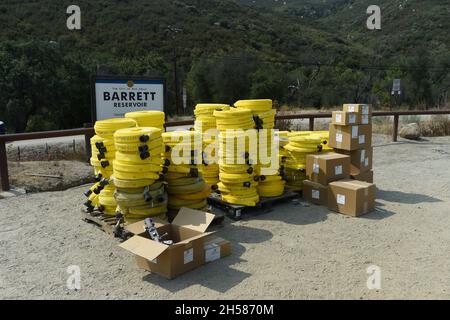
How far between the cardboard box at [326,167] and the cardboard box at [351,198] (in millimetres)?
193

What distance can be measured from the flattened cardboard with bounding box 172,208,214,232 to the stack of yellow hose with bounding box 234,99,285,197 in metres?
1.55

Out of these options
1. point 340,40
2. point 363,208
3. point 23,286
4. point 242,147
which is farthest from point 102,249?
point 340,40

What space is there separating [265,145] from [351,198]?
1406 mm

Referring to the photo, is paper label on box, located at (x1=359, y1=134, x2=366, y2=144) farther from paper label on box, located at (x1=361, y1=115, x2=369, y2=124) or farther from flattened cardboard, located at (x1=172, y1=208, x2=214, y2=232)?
flattened cardboard, located at (x1=172, y1=208, x2=214, y2=232)

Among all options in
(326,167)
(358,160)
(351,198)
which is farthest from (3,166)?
(358,160)

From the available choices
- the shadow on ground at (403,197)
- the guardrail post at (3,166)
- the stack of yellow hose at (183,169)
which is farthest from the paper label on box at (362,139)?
the guardrail post at (3,166)

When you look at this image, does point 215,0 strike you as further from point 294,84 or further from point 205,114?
point 205,114

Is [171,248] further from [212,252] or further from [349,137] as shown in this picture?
[349,137]

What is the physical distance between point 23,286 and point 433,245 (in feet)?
14.2

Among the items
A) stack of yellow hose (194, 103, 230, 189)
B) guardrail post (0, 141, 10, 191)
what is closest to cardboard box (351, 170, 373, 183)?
stack of yellow hose (194, 103, 230, 189)

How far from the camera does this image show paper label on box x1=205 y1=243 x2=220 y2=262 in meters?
4.36

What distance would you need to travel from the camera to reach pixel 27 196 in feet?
21.9

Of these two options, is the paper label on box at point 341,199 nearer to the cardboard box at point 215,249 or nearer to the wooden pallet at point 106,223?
the cardboard box at point 215,249

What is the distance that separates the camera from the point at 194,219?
4.80 metres
